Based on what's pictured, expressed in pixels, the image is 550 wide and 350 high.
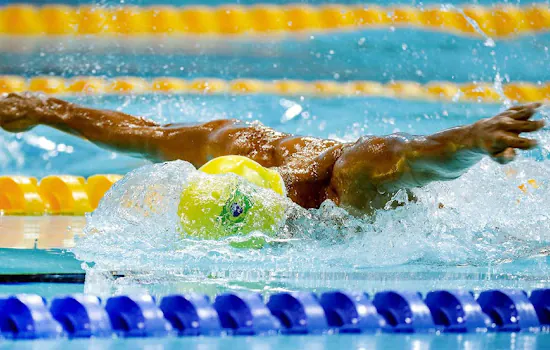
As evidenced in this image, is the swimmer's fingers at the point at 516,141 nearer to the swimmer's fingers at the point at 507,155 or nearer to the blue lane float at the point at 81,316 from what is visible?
the swimmer's fingers at the point at 507,155

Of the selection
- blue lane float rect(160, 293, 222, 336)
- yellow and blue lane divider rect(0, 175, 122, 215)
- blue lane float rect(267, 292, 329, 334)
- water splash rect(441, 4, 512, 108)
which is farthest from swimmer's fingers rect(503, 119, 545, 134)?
water splash rect(441, 4, 512, 108)

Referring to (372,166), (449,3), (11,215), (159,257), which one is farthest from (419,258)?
(449,3)

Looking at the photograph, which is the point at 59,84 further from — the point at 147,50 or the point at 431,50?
the point at 431,50

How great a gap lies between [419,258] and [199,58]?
5.68 metres

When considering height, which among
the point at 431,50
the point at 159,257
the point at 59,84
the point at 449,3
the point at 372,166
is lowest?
the point at 159,257

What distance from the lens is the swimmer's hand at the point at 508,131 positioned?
1818 mm

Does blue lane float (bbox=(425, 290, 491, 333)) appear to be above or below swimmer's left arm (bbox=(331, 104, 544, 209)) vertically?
below

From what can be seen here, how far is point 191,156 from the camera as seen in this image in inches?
125

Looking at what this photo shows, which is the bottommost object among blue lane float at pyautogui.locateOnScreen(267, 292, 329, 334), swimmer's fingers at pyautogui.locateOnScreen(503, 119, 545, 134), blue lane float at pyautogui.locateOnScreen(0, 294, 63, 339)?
blue lane float at pyautogui.locateOnScreen(0, 294, 63, 339)

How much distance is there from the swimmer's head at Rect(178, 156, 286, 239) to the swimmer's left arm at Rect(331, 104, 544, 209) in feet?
0.71

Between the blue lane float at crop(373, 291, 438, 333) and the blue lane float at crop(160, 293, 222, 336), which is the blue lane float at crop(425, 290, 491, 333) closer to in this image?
the blue lane float at crop(373, 291, 438, 333)

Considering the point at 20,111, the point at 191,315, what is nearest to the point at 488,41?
the point at 20,111

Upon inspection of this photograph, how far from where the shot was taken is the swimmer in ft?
6.42

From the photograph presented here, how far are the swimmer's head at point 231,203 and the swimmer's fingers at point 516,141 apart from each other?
2.95 ft
